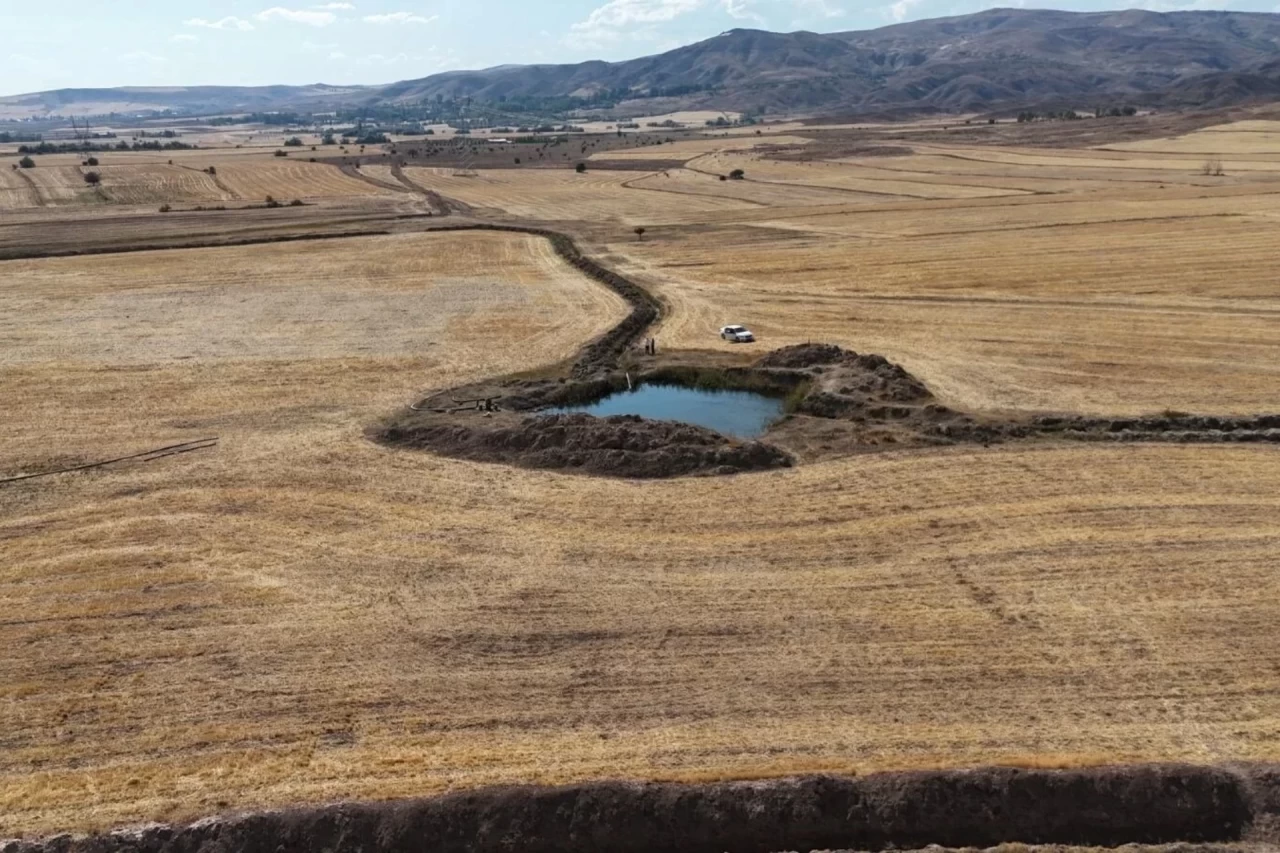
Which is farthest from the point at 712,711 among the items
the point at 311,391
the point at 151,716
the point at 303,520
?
the point at 311,391

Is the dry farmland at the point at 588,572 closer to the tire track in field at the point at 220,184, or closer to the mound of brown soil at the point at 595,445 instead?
the mound of brown soil at the point at 595,445

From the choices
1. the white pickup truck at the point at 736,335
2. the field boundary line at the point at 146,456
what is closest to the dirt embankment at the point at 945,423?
the white pickup truck at the point at 736,335

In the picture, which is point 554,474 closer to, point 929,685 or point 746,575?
point 746,575

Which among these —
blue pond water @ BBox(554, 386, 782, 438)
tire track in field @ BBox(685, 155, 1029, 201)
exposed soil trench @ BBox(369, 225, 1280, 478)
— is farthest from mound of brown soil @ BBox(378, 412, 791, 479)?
tire track in field @ BBox(685, 155, 1029, 201)

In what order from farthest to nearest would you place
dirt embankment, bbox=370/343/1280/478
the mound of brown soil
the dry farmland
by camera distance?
1. dirt embankment, bbox=370/343/1280/478
2. the mound of brown soil
3. the dry farmland

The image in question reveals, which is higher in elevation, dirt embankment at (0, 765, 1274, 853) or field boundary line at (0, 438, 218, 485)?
field boundary line at (0, 438, 218, 485)

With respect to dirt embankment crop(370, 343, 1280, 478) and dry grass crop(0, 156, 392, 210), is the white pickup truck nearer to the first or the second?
dirt embankment crop(370, 343, 1280, 478)

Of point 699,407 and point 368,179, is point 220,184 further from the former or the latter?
point 699,407
